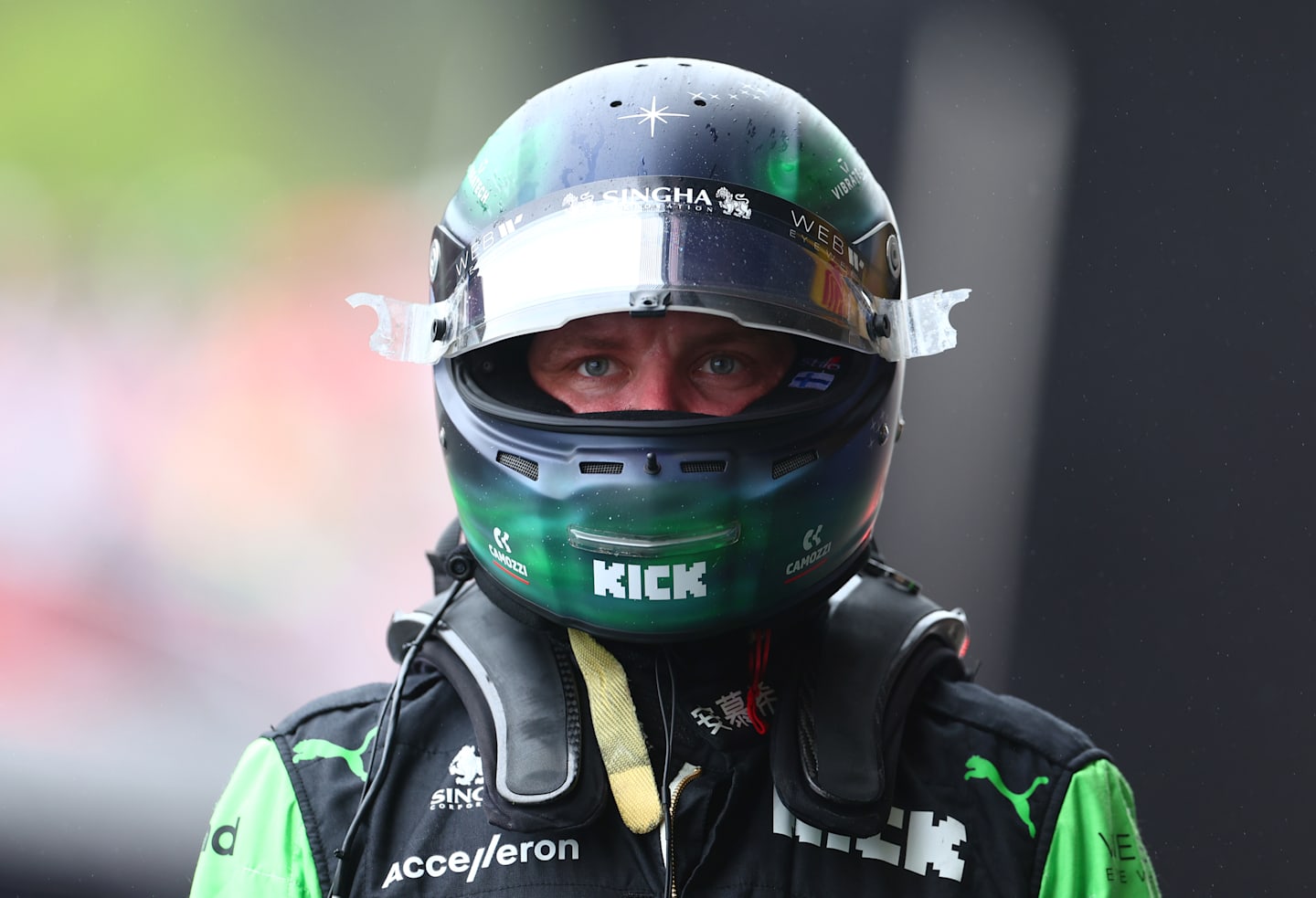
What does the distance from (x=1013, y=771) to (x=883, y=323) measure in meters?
0.59

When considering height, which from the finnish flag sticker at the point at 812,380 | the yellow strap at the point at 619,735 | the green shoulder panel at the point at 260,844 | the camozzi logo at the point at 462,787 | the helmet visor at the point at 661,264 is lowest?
the green shoulder panel at the point at 260,844

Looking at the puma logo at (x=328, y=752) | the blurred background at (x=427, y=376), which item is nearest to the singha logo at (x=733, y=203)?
the puma logo at (x=328, y=752)

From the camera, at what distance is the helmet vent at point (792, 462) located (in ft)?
4.27

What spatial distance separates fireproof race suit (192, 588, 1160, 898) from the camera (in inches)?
49.9

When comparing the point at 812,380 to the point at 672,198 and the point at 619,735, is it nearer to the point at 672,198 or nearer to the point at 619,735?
the point at 672,198

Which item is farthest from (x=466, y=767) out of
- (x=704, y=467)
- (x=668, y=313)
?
(x=668, y=313)

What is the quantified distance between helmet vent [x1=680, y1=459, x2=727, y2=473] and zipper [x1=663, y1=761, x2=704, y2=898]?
0.36 metres

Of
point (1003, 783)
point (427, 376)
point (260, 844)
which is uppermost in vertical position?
point (427, 376)

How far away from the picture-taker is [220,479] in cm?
248

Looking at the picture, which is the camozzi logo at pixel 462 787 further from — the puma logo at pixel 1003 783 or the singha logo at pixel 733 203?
the singha logo at pixel 733 203

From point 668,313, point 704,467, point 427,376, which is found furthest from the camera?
point 427,376

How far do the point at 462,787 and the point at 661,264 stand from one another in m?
0.67

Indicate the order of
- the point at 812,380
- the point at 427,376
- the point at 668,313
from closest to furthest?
the point at 668,313 → the point at 812,380 → the point at 427,376

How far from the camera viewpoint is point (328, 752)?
1.38 m
